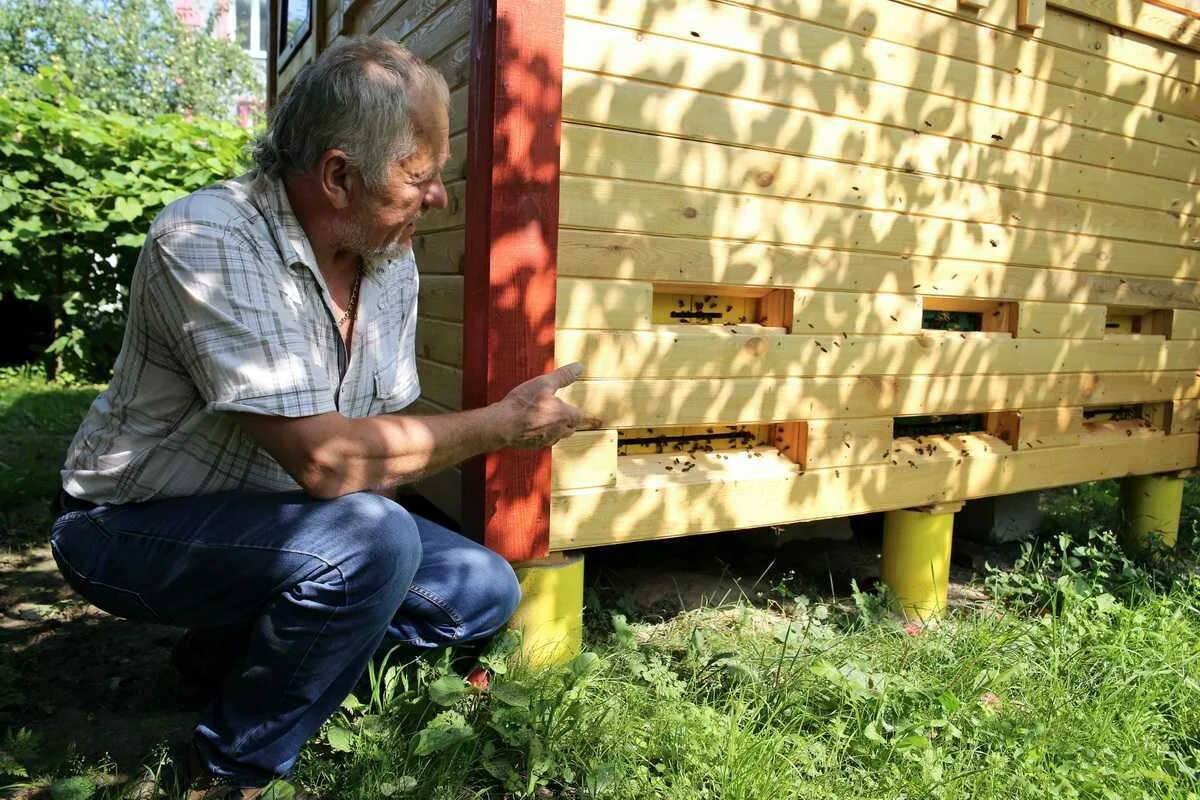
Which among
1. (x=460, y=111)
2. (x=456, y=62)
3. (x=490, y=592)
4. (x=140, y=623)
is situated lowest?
(x=140, y=623)

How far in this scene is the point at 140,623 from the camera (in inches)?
123

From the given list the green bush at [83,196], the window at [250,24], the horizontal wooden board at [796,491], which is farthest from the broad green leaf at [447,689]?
the window at [250,24]

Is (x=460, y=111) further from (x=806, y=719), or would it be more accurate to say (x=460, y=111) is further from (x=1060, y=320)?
(x=1060, y=320)

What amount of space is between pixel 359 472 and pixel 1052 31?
10.4 feet

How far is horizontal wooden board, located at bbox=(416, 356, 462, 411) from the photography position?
110 inches

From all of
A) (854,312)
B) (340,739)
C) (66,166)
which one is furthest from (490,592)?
(66,166)

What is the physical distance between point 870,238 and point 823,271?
9.6 inches

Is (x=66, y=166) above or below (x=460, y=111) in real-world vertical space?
above

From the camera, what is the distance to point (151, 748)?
2268 millimetres

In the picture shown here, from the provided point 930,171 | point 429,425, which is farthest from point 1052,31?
point 429,425

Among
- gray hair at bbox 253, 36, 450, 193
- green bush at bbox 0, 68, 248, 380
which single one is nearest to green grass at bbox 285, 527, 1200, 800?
gray hair at bbox 253, 36, 450, 193

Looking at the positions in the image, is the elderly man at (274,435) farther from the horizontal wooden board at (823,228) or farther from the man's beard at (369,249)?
the horizontal wooden board at (823,228)

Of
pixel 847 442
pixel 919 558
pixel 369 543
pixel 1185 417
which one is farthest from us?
pixel 1185 417

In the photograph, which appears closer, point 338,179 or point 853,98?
point 338,179
